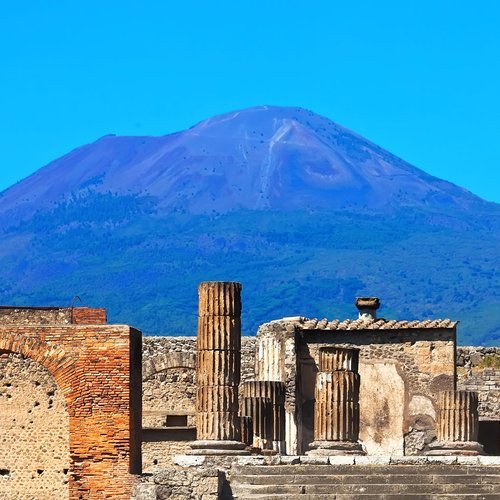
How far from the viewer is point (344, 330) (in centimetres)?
3953

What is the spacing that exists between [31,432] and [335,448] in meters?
5.82

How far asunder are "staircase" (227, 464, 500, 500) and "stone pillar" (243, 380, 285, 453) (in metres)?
3.48

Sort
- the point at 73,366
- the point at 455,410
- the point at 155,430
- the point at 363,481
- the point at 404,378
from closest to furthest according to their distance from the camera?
the point at 363,481
the point at 73,366
the point at 455,410
the point at 404,378
the point at 155,430

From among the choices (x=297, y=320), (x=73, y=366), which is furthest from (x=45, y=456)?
(x=297, y=320)

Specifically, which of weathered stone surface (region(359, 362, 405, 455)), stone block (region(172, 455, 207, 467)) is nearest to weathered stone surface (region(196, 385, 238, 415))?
stone block (region(172, 455, 207, 467))

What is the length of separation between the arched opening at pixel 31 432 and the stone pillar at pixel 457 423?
19.7 feet

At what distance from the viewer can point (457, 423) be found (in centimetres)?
3388

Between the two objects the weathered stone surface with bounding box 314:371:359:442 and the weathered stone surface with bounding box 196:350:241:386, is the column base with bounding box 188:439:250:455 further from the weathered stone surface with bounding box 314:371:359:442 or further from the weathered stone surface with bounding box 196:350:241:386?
the weathered stone surface with bounding box 314:371:359:442

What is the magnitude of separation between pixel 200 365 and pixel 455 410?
443cm

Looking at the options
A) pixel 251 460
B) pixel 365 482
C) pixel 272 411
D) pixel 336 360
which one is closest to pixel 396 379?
pixel 272 411

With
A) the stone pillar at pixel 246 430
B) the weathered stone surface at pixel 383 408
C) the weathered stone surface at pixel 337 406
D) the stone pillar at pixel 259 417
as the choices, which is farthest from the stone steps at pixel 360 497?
the weathered stone surface at pixel 383 408

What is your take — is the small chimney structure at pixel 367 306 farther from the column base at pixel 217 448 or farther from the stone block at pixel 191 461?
the stone block at pixel 191 461

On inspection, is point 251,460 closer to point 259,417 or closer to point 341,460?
point 341,460

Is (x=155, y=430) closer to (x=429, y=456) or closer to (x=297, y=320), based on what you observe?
(x=297, y=320)
